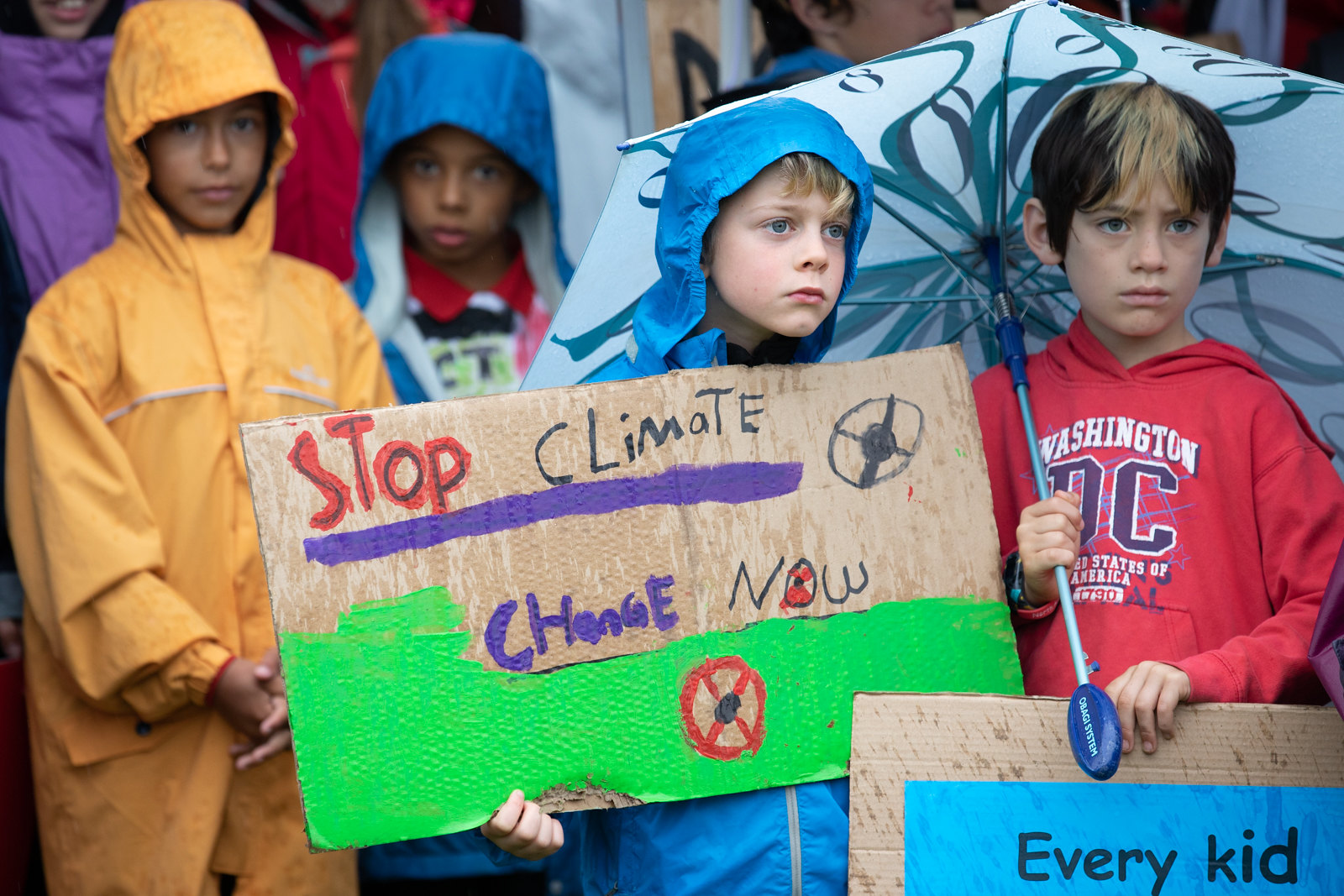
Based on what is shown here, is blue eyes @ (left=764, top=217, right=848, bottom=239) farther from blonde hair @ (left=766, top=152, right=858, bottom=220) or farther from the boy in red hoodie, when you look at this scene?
the boy in red hoodie

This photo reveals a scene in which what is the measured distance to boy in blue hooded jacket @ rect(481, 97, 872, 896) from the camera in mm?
1852

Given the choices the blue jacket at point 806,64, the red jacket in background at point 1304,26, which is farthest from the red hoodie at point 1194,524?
the red jacket in background at point 1304,26

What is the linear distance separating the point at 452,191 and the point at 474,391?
0.58 m

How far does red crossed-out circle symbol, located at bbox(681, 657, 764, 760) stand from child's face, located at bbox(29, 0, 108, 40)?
2.83 meters

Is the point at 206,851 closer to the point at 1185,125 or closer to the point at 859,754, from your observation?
the point at 859,754

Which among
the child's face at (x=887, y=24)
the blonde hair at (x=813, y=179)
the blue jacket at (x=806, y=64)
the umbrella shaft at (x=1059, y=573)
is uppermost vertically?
the child's face at (x=887, y=24)

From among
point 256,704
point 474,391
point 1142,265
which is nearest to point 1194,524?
point 1142,265

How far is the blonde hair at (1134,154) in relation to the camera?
6.72 ft

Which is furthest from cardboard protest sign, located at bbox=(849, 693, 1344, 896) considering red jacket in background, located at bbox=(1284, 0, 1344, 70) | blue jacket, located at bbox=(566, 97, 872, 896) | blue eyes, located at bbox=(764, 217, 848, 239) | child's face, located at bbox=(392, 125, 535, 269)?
red jacket in background, located at bbox=(1284, 0, 1344, 70)

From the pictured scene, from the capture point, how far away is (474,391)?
147 inches

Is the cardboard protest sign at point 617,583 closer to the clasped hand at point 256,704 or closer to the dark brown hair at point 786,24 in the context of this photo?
the clasped hand at point 256,704

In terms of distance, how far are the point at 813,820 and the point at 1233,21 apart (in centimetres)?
383

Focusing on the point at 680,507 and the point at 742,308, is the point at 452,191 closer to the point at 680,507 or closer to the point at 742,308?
the point at 742,308

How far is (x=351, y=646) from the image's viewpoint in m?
1.76
